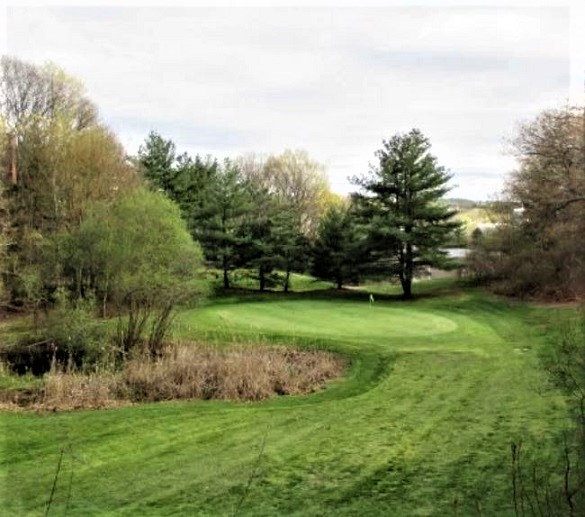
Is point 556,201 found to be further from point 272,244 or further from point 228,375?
point 272,244

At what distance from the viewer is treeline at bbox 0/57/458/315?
13.7 meters

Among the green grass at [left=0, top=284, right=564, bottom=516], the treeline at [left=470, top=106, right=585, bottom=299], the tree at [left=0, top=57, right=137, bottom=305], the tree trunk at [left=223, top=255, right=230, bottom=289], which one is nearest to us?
the treeline at [left=470, top=106, right=585, bottom=299]

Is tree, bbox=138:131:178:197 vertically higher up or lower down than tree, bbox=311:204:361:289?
higher up

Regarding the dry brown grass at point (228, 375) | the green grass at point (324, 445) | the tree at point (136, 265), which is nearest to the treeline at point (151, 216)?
the tree at point (136, 265)

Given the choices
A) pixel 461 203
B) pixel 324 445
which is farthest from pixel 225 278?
pixel 324 445

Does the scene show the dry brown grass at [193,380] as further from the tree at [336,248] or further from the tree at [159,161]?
the tree at [159,161]

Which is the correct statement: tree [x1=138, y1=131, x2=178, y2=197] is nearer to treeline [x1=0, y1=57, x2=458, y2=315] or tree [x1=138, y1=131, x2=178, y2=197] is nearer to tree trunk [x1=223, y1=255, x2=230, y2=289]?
treeline [x1=0, y1=57, x2=458, y2=315]

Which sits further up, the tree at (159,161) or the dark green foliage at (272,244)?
the tree at (159,161)

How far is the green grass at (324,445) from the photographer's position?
16.5 feet

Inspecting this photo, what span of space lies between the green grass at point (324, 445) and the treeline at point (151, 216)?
18.3ft

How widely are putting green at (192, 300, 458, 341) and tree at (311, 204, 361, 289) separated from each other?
552 cm

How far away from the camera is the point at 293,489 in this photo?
17.4 ft

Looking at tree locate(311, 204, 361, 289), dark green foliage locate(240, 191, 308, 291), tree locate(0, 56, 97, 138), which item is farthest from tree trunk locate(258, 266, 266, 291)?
tree locate(0, 56, 97, 138)

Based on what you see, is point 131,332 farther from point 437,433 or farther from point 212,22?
point 212,22
